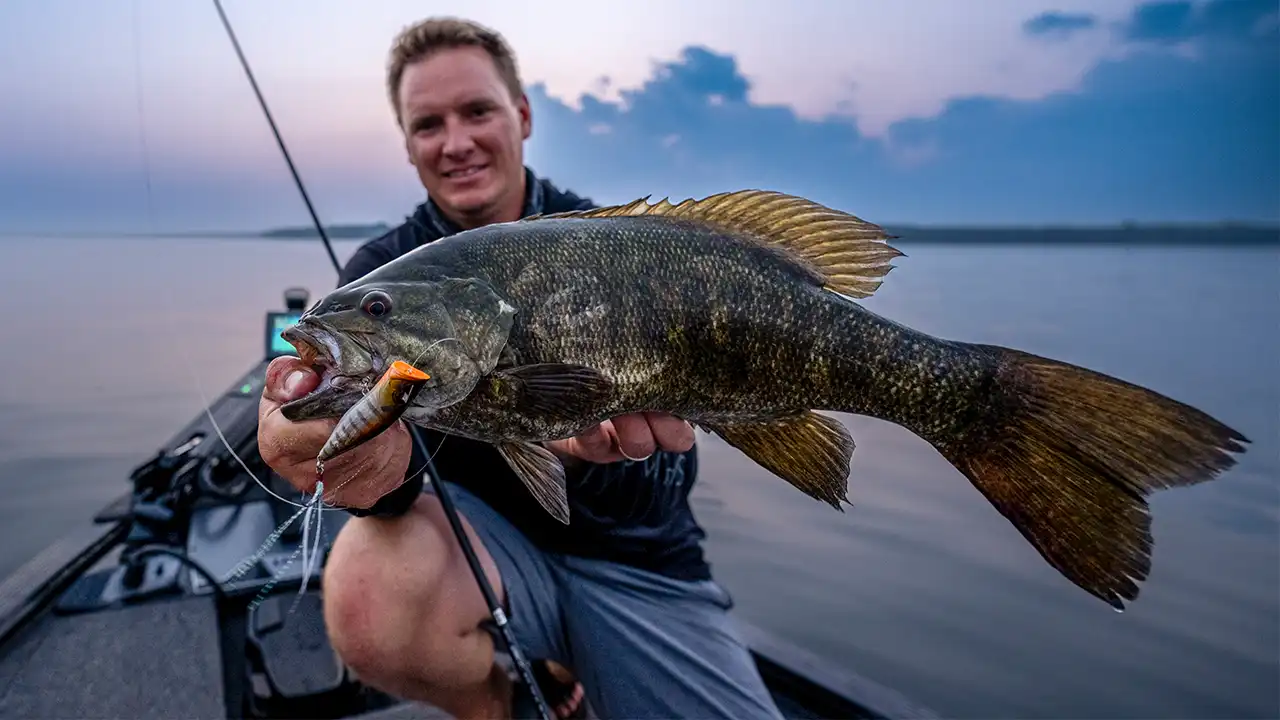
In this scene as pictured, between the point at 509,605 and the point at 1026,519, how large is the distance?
6.38 ft

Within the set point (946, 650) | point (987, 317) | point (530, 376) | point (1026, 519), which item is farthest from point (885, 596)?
point (987, 317)

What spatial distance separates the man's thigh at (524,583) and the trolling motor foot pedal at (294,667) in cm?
89

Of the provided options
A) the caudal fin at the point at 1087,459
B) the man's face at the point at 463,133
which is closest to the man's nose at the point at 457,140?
the man's face at the point at 463,133

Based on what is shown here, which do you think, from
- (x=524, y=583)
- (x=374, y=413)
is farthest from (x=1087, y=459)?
(x=524, y=583)

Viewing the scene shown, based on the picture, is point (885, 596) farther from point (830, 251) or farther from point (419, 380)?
point (419, 380)

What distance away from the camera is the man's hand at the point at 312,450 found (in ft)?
5.85

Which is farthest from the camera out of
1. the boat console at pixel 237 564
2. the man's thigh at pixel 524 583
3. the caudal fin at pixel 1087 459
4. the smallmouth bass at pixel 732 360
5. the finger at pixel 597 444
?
the boat console at pixel 237 564

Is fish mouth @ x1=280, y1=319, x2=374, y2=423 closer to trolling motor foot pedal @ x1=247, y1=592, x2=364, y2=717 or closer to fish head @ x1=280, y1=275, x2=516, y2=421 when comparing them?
fish head @ x1=280, y1=275, x2=516, y2=421

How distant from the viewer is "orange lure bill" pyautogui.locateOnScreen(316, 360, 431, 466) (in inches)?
59.9

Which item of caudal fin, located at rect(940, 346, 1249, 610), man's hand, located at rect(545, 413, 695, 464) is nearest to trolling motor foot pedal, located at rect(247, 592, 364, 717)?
man's hand, located at rect(545, 413, 695, 464)

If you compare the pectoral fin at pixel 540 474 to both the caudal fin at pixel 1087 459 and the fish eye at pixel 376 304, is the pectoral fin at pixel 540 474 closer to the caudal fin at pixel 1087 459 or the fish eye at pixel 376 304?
the fish eye at pixel 376 304

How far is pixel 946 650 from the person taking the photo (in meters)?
5.65

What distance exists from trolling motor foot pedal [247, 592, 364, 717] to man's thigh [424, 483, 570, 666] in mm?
890

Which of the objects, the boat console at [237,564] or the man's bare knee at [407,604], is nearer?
the man's bare knee at [407,604]
